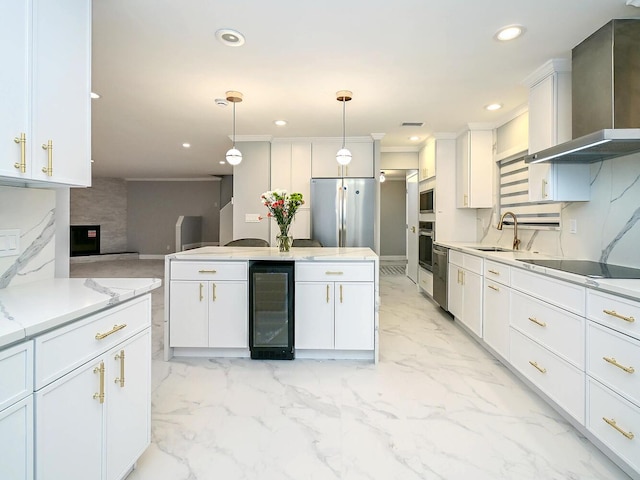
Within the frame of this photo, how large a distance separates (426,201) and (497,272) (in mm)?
2801

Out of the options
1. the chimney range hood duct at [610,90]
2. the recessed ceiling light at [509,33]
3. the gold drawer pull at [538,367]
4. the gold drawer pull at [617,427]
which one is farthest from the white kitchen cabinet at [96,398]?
the recessed ceiling light at [509,33]

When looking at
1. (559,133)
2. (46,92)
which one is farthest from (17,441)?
(559,133)

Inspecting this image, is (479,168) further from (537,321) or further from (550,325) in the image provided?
(550,325)

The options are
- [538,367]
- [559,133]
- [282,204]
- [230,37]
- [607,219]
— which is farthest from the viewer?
[282,204]

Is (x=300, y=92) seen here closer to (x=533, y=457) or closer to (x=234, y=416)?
(x=234, y=416)

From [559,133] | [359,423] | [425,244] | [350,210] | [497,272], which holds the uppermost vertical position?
[559,133]

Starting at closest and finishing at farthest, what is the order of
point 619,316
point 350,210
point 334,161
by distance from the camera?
point 619,316 < point 350,210 < point 334,161

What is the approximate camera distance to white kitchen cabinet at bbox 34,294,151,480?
1.05 m

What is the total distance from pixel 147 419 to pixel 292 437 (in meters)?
0.74

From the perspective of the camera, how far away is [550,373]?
209cm

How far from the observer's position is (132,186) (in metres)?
10.2

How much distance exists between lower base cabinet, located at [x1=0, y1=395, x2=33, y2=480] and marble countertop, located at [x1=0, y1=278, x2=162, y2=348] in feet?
0.64

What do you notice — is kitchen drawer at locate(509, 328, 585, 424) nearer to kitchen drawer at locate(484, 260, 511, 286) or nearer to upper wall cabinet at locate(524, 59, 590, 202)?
kitchen drawer at locate(484, 260, 511, 286)

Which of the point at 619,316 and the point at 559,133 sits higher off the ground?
the point at 559,133
